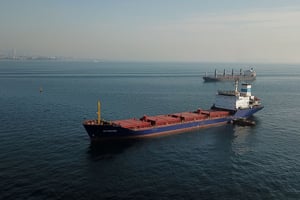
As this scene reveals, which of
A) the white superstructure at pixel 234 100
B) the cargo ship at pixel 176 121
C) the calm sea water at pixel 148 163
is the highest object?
the white superstructure at pixel 234 100

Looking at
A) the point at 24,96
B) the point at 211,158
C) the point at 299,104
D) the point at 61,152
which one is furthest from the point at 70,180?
the point at 299,104

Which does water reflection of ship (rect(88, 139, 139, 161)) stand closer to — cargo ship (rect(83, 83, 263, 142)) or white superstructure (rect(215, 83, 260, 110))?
cargo ship (rect(83, 83, 263, 142))

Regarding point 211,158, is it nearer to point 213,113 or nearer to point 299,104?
point 213,113

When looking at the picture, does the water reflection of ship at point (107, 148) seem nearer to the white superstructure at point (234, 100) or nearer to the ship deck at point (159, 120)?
the ship deck at point (159, 120)

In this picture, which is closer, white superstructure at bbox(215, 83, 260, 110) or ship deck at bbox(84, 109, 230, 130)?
ship deck at bbox(84, 109, 230, 130)

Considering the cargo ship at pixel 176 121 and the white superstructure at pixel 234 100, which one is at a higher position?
the white superstructure at pixel 234 100

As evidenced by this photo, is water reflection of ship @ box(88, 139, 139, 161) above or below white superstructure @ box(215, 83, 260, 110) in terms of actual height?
below

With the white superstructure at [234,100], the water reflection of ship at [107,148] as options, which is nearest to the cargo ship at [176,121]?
the white superstructure at [234,100]

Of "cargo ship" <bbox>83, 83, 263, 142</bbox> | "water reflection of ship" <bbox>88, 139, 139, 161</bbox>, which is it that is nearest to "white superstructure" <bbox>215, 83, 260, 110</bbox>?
"cargo ship" <bbox>83, 83, 263, 142</bbox>

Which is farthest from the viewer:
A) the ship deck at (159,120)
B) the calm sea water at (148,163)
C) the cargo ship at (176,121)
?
the ship deck at (159,120)
